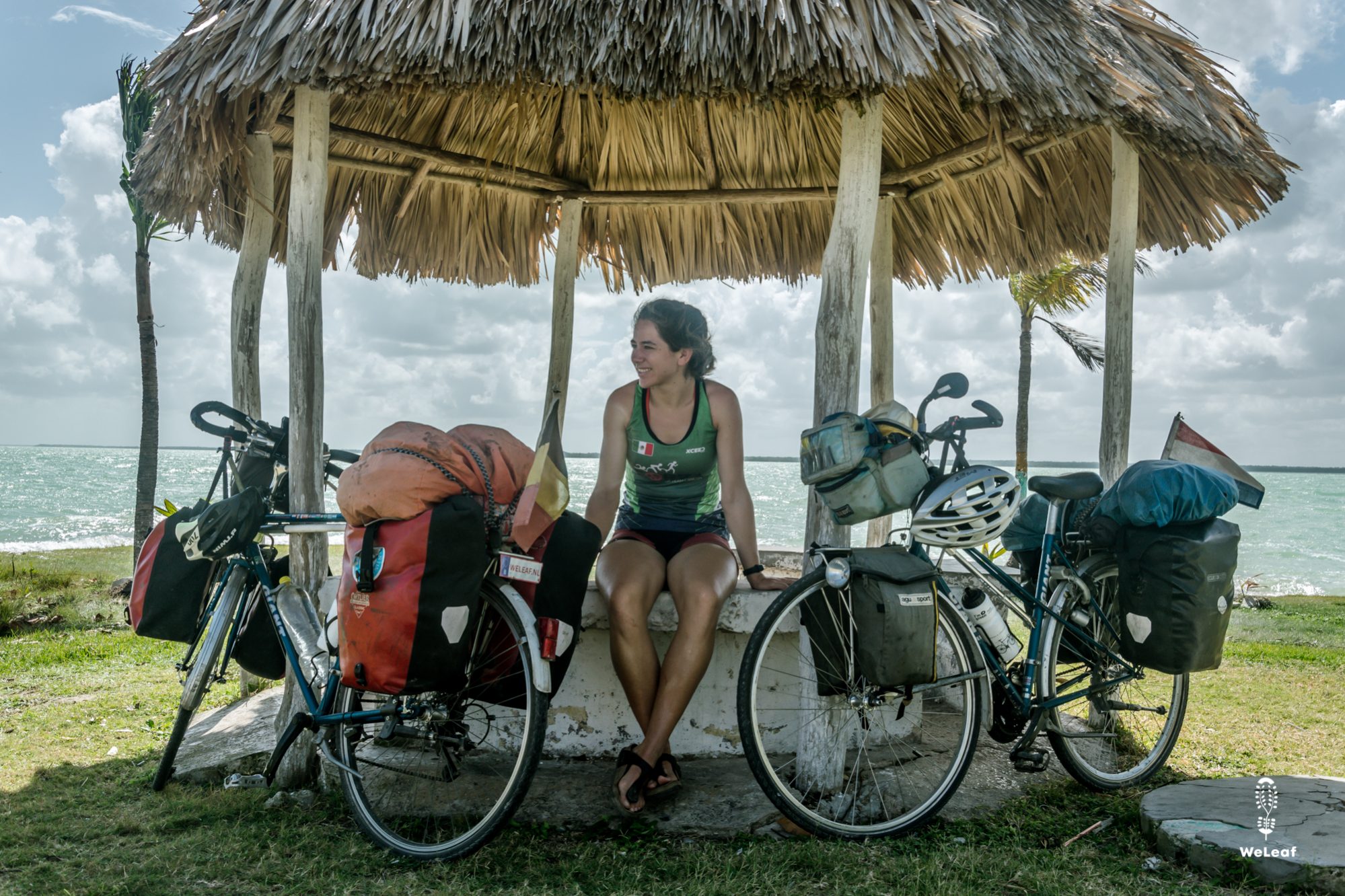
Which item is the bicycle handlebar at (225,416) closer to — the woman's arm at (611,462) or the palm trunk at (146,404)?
the woman's arm at (611,462)

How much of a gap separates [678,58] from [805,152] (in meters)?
2.81

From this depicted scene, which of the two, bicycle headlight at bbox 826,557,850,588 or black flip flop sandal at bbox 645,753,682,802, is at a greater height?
bicycle headlight at bbox 826,557,850,588

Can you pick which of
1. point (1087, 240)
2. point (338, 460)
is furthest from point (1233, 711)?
point (338, 460)

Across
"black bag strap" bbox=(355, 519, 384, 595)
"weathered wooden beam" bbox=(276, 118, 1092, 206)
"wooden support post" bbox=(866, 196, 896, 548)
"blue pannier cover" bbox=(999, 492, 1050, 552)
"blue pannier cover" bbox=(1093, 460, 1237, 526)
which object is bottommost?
"black bag strap" bbox=(355, 519, 384, 595)

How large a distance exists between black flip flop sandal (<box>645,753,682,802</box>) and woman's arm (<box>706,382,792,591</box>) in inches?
26.6

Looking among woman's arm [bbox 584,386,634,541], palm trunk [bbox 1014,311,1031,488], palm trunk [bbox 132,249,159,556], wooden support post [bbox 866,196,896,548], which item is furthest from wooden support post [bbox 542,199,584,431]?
palm trunk [bbox 1014,311,1031,488]

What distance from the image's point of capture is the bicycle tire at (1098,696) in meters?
3.25

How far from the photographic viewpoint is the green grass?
259 centimetres

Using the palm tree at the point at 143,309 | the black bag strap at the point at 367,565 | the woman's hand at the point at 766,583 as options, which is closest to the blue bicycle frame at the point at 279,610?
the black bag strap at the point at 367,565

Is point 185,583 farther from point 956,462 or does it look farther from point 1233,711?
point 1233,711

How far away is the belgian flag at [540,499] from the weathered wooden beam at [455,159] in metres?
2.62

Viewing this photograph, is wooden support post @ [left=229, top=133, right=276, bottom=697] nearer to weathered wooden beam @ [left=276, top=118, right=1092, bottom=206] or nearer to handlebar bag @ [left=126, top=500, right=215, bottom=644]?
weathered wooden beam @ [left=276, top=118, right=1092, bottom=206]

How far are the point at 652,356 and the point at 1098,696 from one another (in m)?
2.03

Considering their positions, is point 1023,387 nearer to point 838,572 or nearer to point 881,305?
point 881,305
